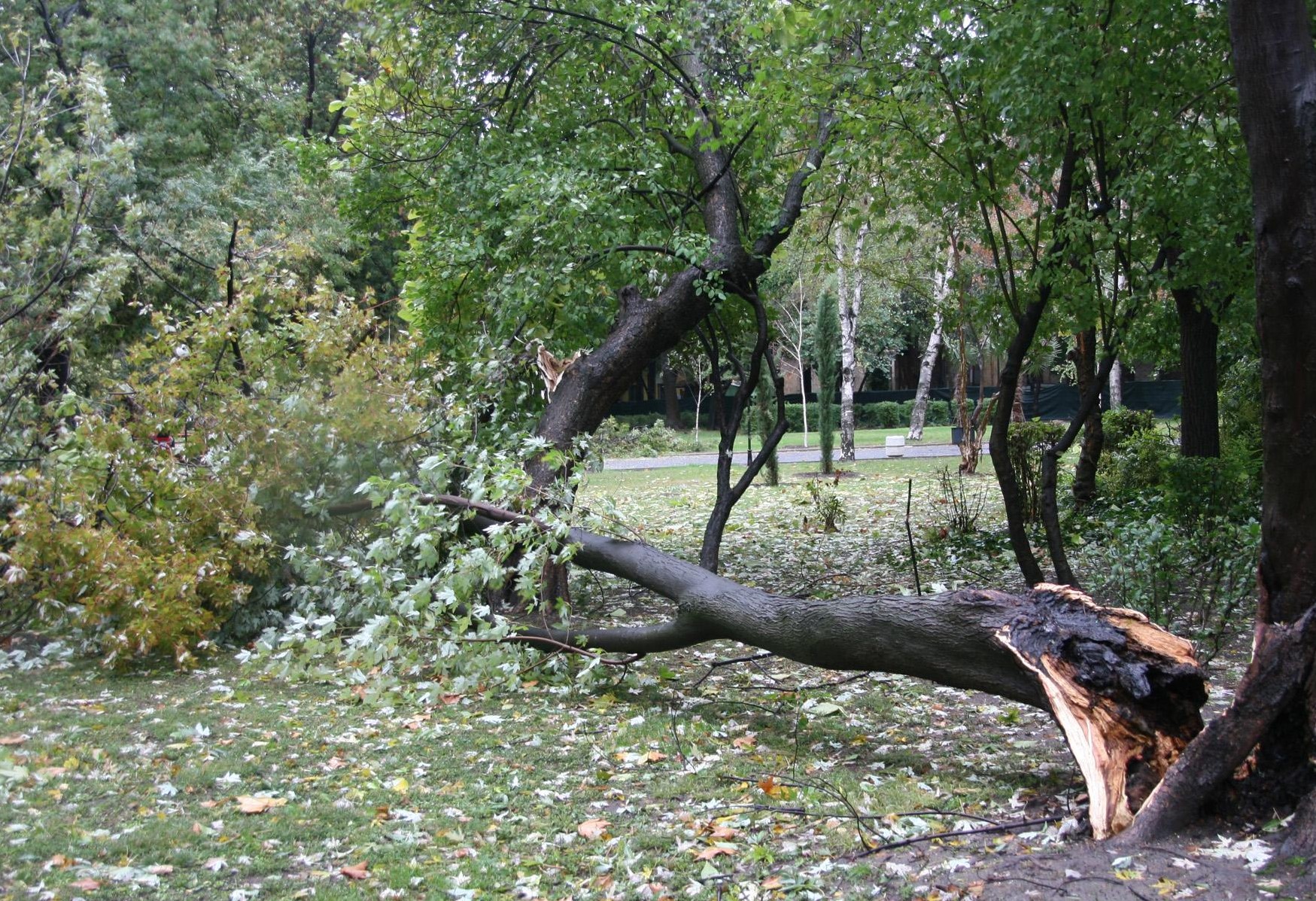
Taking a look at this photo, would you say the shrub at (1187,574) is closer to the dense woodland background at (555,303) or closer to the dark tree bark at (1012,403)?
the dense woodland background at (555,303)

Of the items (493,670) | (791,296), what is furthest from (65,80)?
(791,296)

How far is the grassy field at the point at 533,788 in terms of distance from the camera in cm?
335

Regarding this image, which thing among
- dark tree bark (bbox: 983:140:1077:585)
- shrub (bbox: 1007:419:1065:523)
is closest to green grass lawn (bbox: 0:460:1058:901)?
dark tree bark (bbox: 983:140:1077:585)

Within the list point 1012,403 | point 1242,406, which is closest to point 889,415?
point 1242,406

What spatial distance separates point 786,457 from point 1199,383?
15370mm

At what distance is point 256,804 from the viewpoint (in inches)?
160

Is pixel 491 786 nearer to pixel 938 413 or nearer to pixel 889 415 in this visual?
pixel 889 415

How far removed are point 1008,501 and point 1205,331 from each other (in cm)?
523

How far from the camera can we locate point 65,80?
7.02 m

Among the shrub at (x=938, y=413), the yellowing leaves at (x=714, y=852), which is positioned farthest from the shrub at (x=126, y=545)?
the shrub at (x=938, y=413)

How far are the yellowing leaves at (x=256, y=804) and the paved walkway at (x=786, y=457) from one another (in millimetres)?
18392

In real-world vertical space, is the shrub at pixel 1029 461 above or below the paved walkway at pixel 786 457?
above

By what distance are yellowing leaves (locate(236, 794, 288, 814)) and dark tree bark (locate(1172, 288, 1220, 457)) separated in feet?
32.0

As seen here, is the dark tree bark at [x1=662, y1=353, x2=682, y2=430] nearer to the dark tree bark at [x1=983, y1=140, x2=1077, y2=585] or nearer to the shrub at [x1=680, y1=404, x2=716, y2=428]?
the shrub at [x1=680, y1=404, x2=716, y2=428]
